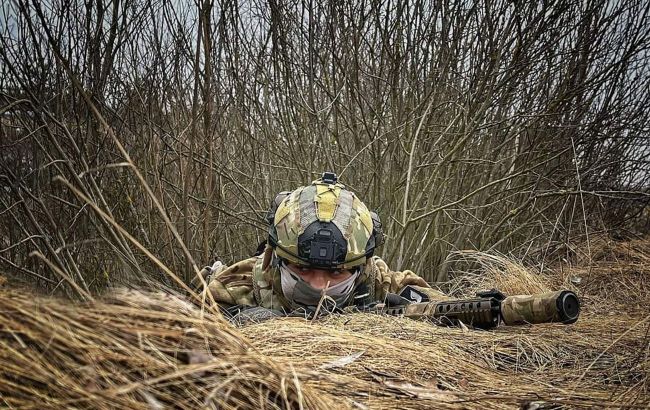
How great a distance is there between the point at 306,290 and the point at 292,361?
52.9 inches

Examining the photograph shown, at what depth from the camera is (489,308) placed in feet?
10.2

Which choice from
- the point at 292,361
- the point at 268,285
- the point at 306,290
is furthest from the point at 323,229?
the point at 292,361

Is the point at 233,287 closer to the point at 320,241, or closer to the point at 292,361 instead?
the point at 320,241

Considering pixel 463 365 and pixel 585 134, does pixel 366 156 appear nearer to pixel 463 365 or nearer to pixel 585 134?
pixel 585 134

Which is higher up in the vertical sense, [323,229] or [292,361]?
[323,229]

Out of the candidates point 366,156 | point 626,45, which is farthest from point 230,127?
point 626,45

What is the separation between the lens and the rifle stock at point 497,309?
2842 mm

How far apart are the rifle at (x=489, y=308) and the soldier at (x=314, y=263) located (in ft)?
0.59

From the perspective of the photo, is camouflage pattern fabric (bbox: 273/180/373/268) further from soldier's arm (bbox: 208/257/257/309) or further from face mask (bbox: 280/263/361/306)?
soldier's arm (bbox: 208/257/257/309)

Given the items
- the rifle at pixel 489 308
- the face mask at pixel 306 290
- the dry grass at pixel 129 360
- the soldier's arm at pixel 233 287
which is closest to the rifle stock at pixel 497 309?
the rifle at pixel 489 308

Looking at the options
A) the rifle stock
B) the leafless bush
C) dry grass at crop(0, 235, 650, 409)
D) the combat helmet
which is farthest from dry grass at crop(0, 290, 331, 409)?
the leafless bush

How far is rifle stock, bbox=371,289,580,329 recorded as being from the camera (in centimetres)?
284

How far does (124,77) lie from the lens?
16.6 ft

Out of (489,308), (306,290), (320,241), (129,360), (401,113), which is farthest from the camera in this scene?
(401,113)
